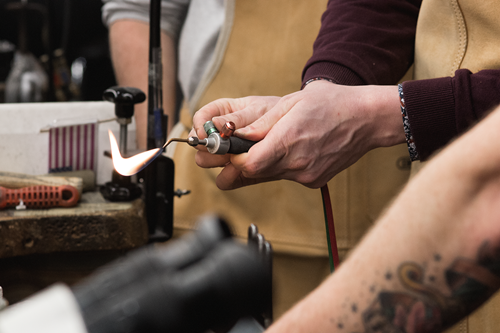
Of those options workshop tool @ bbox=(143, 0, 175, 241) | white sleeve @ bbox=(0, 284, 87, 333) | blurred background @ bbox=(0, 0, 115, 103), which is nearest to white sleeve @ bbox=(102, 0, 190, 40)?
workshop tool @ bbox=(143, 0, 175, 241)

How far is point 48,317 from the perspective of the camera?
0.35 m

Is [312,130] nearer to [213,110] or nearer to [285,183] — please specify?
[213,110]

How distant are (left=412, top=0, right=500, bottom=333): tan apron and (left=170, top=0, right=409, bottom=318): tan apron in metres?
0.30

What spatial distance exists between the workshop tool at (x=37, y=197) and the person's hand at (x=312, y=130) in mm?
272

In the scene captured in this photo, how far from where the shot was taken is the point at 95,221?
2.50ft

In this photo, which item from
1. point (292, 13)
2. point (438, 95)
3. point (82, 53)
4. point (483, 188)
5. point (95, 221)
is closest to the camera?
point (483, 188)

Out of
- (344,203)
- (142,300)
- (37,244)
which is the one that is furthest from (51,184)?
(344,203)

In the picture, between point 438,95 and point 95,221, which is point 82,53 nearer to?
point 95,221

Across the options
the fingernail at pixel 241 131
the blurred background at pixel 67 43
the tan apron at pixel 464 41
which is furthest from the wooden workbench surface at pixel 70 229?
the blurred background at pixel 67 43

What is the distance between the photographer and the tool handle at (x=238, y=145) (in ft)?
2.04

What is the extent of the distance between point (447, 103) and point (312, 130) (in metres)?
0.21

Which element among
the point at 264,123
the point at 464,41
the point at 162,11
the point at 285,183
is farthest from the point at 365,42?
the point at 162,11

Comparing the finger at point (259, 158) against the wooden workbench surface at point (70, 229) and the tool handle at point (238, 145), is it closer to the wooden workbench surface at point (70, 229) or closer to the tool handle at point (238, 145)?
the tool handle at point (238, 145)

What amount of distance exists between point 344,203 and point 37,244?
0.69m
